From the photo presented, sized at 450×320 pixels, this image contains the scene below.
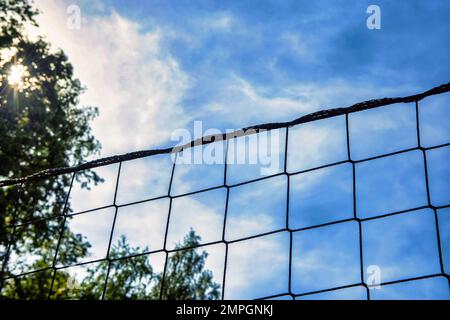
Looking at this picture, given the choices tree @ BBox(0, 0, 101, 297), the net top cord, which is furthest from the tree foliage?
the net top cord

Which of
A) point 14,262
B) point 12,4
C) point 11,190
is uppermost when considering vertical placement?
point 12,4

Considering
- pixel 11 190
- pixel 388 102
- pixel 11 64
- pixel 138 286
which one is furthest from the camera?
pixel 138 286

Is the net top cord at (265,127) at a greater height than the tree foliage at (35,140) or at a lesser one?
lesser

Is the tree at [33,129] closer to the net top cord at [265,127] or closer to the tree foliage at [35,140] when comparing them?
the tree foliage at [35,140]

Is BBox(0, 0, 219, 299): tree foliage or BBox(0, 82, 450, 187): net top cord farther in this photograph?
BBox(0, 0, 219, 299): tree foliage

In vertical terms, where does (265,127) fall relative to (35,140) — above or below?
below

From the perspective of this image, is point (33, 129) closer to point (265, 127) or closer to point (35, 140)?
point (35, 140)

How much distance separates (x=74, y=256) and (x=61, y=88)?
16.2 ft

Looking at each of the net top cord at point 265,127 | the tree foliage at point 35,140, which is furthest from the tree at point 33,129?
the net top cord at point 265,127

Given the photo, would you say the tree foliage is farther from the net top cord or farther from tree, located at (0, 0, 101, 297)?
the net top cord

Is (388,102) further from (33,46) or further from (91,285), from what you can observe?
(91,285)

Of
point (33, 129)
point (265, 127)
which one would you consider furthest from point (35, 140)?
point (265, 127)
